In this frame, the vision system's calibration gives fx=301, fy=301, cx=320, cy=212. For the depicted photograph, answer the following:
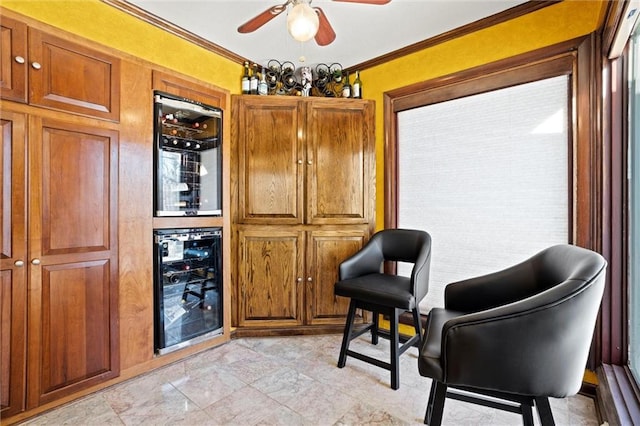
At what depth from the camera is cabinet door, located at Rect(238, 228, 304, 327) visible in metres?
2.67

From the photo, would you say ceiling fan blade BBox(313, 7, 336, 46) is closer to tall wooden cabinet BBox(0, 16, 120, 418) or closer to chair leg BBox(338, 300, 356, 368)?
tall wooden cabinet BBox(0, 16, 120, 418)

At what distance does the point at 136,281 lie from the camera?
6.70ft

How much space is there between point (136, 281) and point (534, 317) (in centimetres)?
223

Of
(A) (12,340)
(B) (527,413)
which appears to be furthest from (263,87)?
(B) (527,413)

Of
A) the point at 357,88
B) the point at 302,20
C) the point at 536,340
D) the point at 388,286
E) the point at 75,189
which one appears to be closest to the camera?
the point at 536,340

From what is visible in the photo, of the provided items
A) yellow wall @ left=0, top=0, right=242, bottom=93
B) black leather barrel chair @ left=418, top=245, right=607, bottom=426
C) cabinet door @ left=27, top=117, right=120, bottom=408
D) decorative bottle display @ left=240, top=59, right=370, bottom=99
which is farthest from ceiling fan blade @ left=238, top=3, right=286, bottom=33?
black leather barrel chair @ left=418, top=245, right=607, bottom=426

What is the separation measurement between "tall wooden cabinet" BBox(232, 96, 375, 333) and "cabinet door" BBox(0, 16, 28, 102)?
133cm

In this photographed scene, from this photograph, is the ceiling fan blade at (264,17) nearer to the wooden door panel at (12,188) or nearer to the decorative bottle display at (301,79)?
the decorative bottle display at (301,79)

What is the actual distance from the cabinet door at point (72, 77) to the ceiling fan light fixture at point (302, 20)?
1.29 m

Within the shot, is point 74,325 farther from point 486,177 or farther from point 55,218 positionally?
point 486,177

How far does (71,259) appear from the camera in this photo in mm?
1758

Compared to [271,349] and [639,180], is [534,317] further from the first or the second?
[271,349]

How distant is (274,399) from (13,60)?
233 centimetres

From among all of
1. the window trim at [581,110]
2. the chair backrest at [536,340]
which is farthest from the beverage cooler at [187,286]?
the window trim at [581,110]
